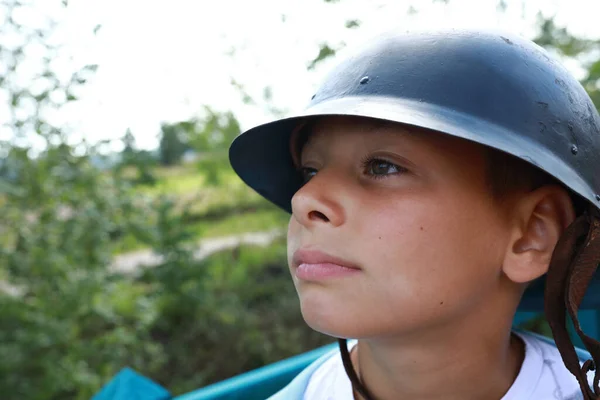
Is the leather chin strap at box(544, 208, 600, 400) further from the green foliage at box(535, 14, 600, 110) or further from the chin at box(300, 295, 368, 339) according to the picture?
the green foliage at box(535, 14, 600, 110)

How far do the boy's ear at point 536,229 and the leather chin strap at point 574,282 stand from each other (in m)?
0.03

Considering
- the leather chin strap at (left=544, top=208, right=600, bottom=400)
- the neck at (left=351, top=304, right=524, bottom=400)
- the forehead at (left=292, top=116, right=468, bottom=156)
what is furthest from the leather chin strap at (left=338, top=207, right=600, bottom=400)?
the forehead at (left=292, top=116, right=468, bottom=156)

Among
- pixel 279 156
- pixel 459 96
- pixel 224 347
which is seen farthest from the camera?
pixel 224 347

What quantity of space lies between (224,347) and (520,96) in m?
3.02

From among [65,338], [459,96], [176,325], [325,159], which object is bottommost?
[176,325]

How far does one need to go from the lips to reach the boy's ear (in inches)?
14.5

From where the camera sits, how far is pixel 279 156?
5.07 feet

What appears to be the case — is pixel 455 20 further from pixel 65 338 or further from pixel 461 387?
pixel 65 338

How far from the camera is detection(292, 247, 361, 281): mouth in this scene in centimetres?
111

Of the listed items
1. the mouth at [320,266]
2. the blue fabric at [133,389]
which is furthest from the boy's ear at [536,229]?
the blue fabric at [133,389]

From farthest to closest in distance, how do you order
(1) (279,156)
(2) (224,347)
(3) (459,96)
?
(2) (224,347)
(1) (279,156)
(3) (459,96)

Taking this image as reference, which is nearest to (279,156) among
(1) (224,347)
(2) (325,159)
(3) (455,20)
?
(2) (325,159)

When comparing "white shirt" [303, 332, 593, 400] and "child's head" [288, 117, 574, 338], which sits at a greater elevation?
"child's head" [288, 117, 574, 338]

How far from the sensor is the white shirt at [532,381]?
1.27 metres
